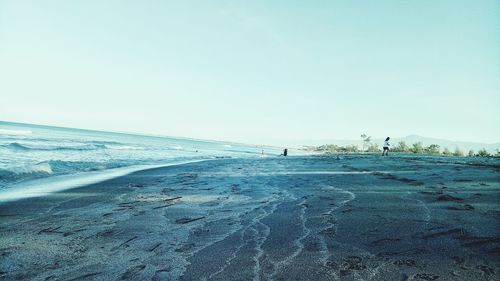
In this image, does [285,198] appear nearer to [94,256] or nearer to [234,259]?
[234,259]

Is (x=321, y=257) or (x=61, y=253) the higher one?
(x=321, y=257)

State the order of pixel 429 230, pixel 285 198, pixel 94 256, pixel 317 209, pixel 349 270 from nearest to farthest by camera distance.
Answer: pixel 349 270
pixel 94 256
pixel 429 230
pixel 317 209
pixel 285 198

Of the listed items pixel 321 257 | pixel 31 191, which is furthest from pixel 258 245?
pixel 31 191

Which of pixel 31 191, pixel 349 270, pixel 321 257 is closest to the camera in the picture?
pixel 349 270

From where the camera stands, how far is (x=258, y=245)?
10.0ft

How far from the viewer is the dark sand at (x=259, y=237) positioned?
245cm

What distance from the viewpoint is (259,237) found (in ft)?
10.9

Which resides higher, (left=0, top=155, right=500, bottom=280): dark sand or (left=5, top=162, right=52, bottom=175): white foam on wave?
(left=0, top=155, right=500, bottom=280): dark sand

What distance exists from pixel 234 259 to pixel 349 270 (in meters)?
1.04

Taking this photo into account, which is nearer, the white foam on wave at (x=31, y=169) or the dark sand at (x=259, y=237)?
the dark sand at (x=259, y=237)

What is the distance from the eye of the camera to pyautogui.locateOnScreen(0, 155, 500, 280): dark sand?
2.45m

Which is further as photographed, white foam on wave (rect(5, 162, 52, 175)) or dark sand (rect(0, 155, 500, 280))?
white foam on wave (rect(5, 162, 52, 175))

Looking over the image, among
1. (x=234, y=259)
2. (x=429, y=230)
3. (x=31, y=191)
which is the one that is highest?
(x=429, y=230)

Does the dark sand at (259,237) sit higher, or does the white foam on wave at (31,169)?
the dark sand at (259,237)
